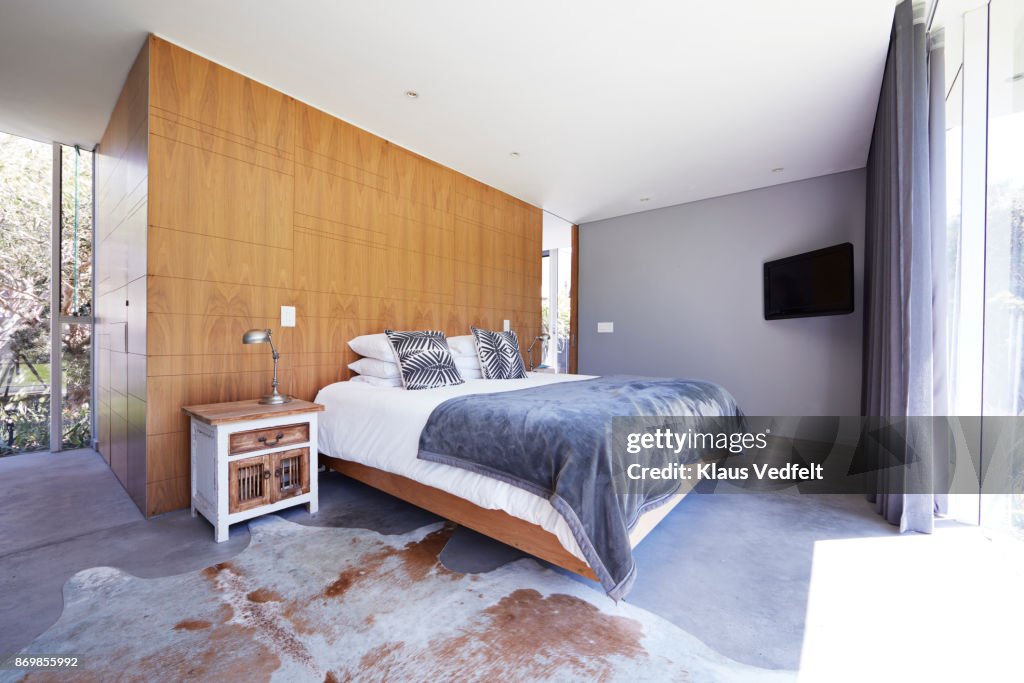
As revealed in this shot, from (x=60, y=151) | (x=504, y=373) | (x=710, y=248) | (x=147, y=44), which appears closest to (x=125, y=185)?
(x=147, y=44)

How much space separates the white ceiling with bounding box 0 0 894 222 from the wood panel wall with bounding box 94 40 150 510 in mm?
276

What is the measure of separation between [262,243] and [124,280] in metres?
0.89

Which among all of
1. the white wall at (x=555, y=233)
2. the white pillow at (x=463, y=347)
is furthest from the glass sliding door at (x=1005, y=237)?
the white wall at (x=555, y=233)

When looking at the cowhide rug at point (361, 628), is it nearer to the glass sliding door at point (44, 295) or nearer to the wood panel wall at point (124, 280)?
the wood panel wall at point (124, 280)

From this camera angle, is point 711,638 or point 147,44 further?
point 147,44

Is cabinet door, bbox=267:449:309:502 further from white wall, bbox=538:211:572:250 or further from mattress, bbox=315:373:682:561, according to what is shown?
white wall, bbox=538:211:572:250

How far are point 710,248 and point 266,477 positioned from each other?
4514mm

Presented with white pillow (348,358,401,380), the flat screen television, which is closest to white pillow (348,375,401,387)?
white pillow (348,358,401,380)

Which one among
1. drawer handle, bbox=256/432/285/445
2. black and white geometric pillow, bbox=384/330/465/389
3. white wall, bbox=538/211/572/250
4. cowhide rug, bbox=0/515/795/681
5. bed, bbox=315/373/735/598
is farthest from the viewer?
white wall, bbox=538/211/572/250

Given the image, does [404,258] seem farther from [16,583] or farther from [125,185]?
[16,583]

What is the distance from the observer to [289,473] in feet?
7.75

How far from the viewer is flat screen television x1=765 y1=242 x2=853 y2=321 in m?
3.50

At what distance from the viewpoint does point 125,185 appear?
8.79ft

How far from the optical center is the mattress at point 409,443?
1.70m
